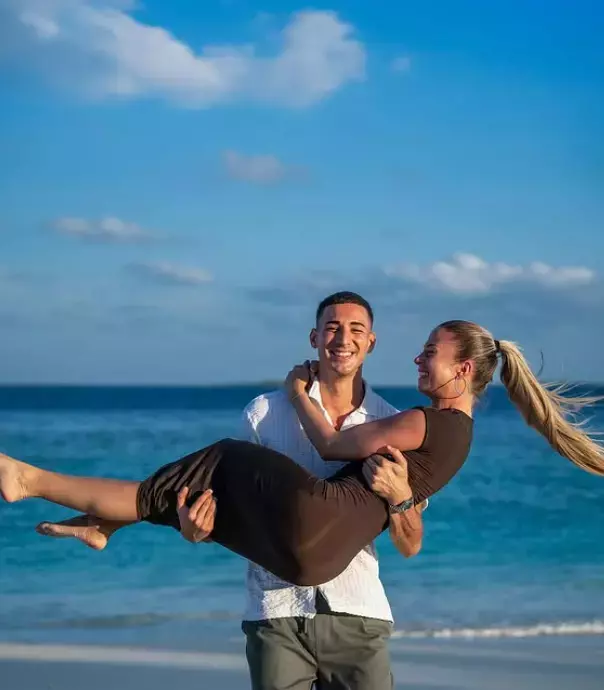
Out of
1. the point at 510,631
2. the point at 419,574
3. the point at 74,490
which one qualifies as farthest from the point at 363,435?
the point at 419,574

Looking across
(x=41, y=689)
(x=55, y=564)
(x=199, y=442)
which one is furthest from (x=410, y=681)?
(x=199, y=442)

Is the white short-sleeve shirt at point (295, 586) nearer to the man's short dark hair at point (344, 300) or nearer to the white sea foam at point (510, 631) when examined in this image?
the man's short dark hair at point (344, 300)

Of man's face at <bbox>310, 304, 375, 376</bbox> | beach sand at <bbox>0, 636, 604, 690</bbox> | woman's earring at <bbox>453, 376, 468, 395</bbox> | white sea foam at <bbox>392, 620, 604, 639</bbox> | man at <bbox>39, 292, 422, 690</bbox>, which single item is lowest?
beach sand at <bbox>0, 636, 604, 690</bbox>

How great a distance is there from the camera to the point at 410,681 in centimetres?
615

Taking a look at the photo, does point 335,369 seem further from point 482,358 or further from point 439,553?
point 439,553

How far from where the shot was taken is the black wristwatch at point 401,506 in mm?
3359

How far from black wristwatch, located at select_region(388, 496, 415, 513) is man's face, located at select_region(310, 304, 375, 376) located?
1.53ft

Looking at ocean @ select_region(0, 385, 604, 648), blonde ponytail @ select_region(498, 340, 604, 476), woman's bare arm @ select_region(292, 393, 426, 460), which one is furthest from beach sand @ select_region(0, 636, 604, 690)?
woman's bare arm @ select_region(292, 393, 426, 460)

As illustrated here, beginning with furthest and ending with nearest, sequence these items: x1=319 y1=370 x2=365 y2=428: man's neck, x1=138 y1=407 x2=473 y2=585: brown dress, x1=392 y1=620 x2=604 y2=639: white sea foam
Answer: x1=392 y1=620 x2=604 y2=639: white sea foam
x1=319 y1=370 x2=365 y2=428: man's neck
x1=138 y1=407 x2=473 y2=585: brown dress

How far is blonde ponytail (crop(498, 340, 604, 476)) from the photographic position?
3.74 m

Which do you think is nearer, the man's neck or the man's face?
the man's face

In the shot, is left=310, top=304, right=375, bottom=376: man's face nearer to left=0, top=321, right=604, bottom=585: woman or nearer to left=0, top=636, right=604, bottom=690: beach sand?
left=0, top=321, right=604, bottom=585: woman

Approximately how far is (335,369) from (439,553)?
875cm

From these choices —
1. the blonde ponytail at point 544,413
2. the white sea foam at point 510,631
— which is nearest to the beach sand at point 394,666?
the white sea foam at point 510,631
